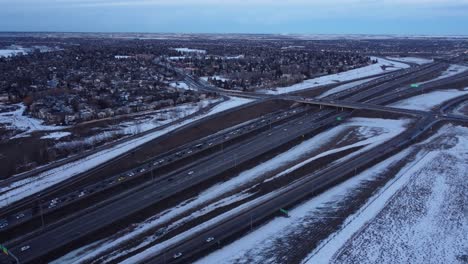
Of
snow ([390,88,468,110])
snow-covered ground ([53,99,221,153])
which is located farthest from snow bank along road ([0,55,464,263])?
snow-covered ground ([53,99,221,153])

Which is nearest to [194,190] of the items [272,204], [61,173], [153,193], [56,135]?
[153,193]

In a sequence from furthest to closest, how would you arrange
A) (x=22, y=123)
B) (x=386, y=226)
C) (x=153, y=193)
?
(x=22, y=123)
(x=153, y=193)
(x=386, y=226)

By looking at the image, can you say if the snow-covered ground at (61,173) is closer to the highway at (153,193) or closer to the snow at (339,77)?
the highway at (153,193)

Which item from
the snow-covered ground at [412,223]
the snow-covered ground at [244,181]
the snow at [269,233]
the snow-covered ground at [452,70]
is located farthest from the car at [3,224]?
the snow-covered ground at [452,70]

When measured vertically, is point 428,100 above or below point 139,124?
above

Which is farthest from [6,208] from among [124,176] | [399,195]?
[399,195]

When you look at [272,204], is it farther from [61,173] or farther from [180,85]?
[180,85]

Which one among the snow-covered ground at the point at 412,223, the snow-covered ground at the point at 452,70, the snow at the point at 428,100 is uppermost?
the snow-covered ground at the point at 452,70
